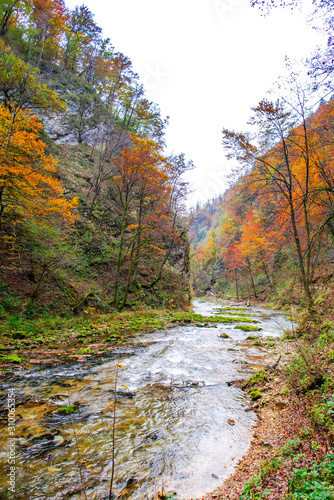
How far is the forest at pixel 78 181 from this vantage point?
909 centimetres

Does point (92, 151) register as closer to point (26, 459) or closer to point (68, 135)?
point (68, 135)

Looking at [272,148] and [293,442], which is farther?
[272,148]

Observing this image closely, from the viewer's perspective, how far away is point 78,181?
19.7 meters

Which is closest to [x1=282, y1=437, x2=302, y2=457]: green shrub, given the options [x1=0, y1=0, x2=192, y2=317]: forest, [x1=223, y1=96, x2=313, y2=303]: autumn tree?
[x1=223, y1=96, x2=313, y2=303]: autumn tree

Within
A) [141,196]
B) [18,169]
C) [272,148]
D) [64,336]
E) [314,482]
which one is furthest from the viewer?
[141,196]

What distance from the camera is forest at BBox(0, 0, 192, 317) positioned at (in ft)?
29.8

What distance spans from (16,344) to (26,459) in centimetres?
472

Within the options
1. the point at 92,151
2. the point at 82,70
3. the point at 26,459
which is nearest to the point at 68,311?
the point at 26,459

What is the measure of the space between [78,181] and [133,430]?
20218 millimetres

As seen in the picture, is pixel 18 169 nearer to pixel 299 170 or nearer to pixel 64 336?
pixel 64 336

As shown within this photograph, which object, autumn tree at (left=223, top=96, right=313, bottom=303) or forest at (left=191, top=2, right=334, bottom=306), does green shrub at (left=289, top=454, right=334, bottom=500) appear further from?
autumn tree at (left=223, top=96, right=313, bottom=303)

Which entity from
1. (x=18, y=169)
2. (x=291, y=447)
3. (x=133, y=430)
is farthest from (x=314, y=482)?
(x=18, y=169)

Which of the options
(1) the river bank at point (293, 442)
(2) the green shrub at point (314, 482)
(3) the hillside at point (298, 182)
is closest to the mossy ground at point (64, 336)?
(1) the river bank at point (293, 442)

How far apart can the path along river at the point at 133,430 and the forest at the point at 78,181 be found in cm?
591
